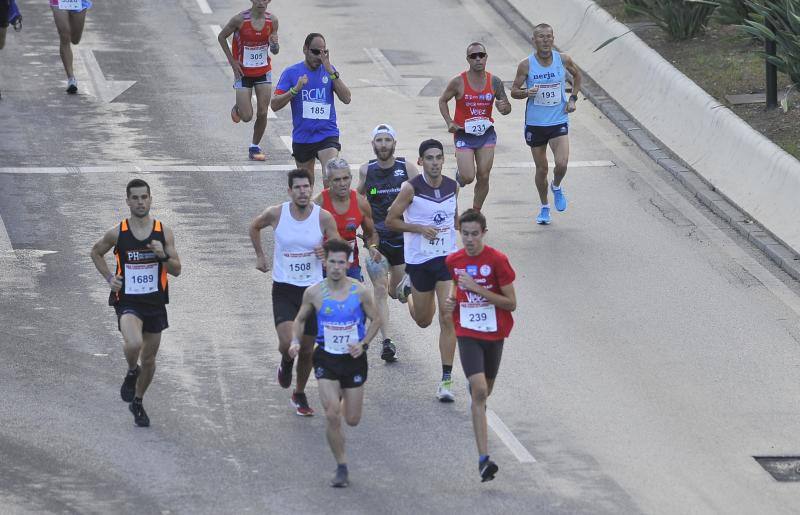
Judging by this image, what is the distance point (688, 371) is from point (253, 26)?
7979 millimetres

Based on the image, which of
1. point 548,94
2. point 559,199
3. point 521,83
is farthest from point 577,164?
point 521,83

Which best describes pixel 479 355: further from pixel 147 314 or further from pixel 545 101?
pixel 545 101

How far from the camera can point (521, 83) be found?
17.5 m

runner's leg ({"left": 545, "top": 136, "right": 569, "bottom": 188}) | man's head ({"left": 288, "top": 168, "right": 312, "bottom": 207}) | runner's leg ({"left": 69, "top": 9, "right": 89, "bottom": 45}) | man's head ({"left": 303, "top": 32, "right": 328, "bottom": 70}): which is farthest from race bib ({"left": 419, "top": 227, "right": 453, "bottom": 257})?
runner's leg ({"left": 69, "top": 9, "right": 89, "bottom": 45})

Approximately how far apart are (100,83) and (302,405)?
12.1 m

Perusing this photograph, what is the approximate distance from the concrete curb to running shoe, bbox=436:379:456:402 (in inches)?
192

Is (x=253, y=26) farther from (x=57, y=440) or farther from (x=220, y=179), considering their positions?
(x=57, y=440)

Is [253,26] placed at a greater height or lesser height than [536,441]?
greater

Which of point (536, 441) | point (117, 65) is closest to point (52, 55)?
point (117, 65)

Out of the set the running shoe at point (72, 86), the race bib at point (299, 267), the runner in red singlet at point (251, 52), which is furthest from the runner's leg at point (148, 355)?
the running shoe at point (72, 86)

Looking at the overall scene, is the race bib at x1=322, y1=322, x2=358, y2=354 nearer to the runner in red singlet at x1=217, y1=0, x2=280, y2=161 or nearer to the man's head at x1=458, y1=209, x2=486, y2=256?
the man's head at x1=458, y1=209, x2=486, y2=256

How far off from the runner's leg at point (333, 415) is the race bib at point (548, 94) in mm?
7090

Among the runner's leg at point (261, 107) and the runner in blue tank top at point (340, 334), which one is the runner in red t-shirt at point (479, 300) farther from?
the runner's leg at point (261, 107)

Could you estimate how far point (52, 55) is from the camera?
25047 millimetres
